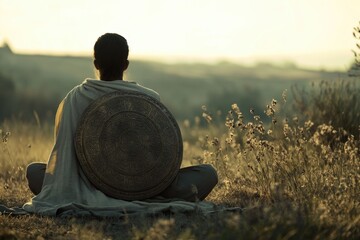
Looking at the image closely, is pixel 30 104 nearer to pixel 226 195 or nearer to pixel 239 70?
pixel 226 195

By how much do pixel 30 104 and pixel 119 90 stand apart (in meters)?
23.0

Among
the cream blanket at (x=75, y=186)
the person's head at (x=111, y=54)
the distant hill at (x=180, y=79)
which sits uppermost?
the person's head at (x=111, y=54)

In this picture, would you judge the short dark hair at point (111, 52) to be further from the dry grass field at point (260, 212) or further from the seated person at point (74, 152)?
the dry grass field at point (260, 212)

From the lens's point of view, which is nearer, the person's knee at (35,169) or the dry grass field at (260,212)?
the dry grass field at (260,212)

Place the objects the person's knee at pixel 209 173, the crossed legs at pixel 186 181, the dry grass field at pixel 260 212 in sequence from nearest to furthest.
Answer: the dry grass field at pixel 260 212 < the crossed legs at pixel 186 181 < the person's knee at pixel 209 173

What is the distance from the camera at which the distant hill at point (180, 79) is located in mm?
36284

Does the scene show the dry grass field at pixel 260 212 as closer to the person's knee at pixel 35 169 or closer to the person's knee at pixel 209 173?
the person's knee at pixel 209 173

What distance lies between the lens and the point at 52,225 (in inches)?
271

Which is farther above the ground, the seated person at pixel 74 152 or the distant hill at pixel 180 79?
the seated person at pixel 74 152

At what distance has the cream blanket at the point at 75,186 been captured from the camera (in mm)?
7281

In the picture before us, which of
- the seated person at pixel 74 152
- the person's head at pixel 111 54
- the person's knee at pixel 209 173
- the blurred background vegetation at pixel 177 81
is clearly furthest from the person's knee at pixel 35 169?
the blurred background vegetation at pixel 177 81

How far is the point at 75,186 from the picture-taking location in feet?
24.3

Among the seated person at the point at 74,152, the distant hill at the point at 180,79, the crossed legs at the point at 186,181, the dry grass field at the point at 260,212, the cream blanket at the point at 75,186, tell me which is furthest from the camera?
the distant hill at the point at 180,79

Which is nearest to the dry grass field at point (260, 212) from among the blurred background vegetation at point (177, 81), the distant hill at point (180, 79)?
the blurred background vegetation at point (177, 81)
